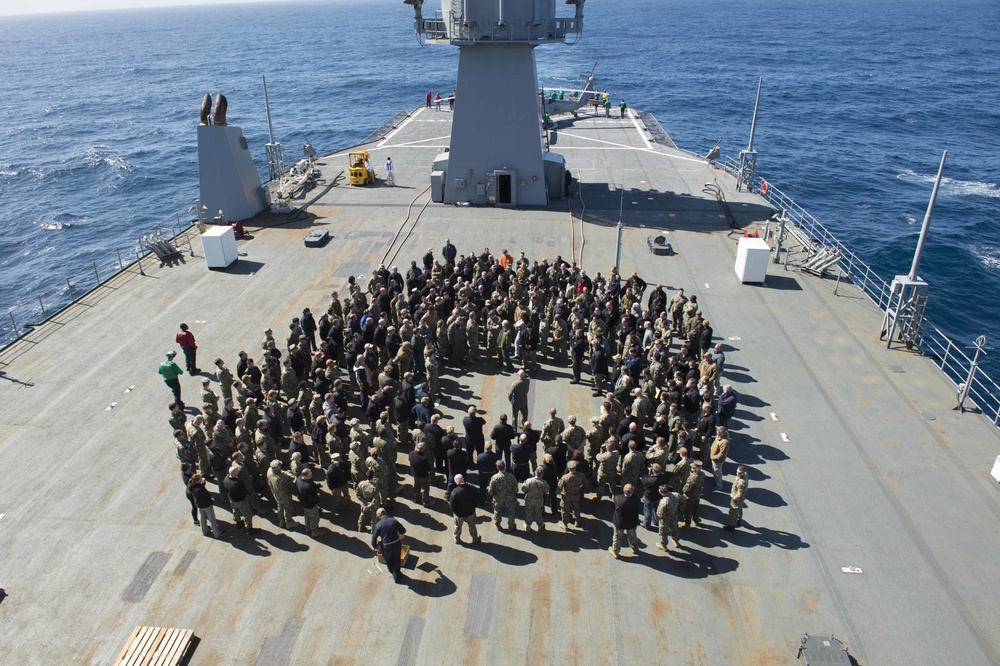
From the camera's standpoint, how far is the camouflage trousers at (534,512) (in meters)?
11.4

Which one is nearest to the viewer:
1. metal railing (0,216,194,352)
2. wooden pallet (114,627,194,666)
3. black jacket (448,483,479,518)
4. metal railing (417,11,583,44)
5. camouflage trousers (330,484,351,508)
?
wooden pallet (114,627,194,666)

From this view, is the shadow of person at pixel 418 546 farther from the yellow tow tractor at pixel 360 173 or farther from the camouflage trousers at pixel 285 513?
the yellow tow tractor at pixel 360 173

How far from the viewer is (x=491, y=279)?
1878 cm

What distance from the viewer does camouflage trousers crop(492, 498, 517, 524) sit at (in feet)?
37.6

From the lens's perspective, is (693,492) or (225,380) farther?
(225,380)

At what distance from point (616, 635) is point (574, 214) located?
67.6 ft

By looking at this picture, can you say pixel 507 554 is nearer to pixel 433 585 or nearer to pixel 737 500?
pixel 433 585

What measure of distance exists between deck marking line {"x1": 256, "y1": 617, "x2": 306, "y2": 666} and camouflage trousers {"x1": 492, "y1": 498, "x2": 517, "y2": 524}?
3.50 m

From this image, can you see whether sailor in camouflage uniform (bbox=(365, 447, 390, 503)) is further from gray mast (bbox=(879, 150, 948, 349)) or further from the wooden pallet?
gray mast (bbox=(879, 150, 948, 349))

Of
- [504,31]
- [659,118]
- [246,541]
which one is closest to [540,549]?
[246,541]

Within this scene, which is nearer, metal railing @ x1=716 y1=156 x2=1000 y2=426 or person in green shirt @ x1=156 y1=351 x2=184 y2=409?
person in green shirt @ x1=156 y1=351 x2=184 y2=409

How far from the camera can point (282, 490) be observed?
11.4 meters

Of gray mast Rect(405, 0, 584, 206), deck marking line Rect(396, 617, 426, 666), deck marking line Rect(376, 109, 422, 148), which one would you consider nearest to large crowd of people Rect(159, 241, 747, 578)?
deck marking line Rect(396, 617, 426, 666)

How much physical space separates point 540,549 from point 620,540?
1.36 metres
